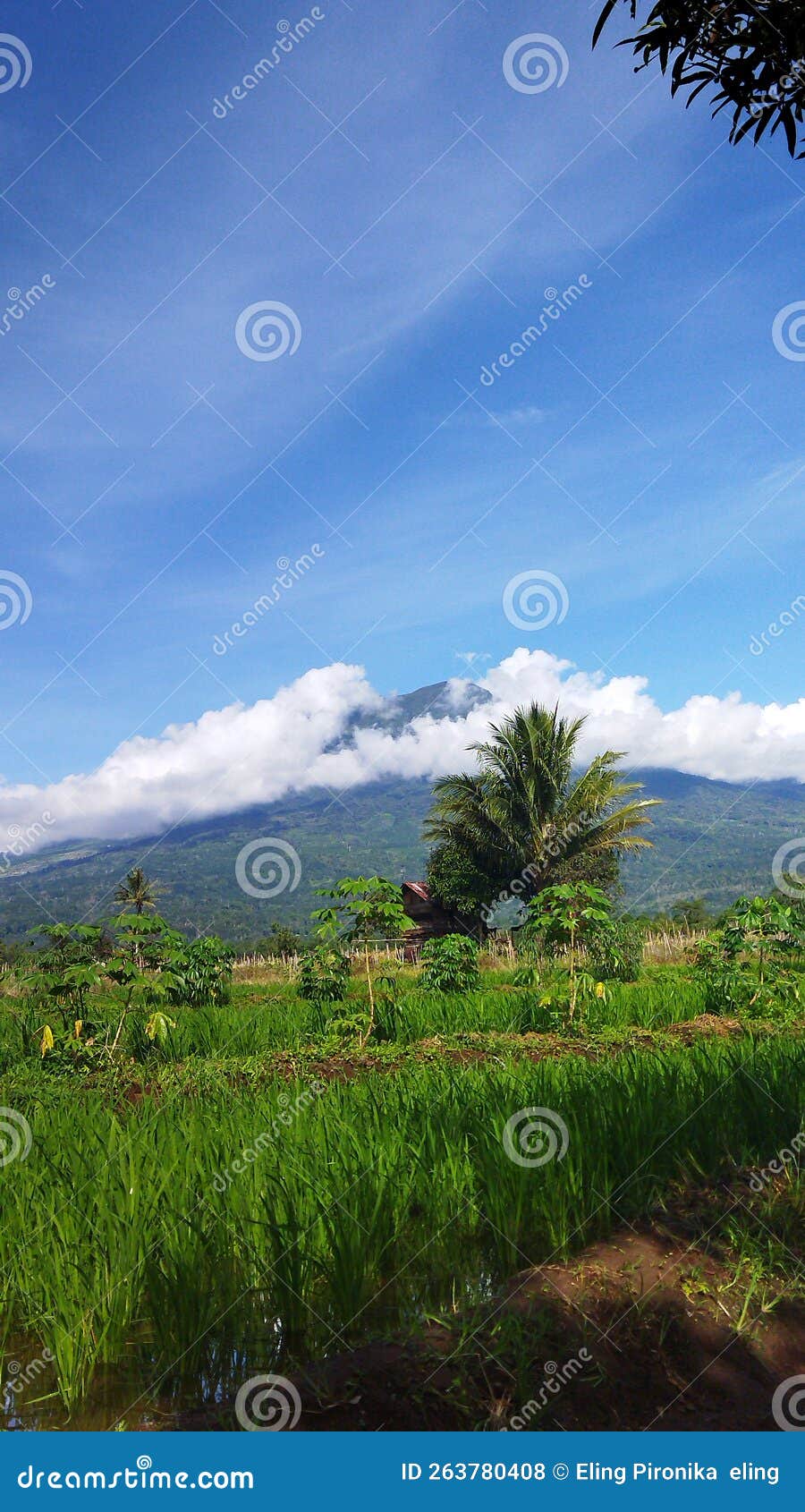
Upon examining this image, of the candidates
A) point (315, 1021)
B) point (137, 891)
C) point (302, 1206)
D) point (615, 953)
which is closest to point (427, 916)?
point (137, 891)

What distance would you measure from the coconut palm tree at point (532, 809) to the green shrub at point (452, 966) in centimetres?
1593

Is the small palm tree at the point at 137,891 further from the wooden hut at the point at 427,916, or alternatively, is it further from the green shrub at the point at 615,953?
the green shrub at the point at 615,953

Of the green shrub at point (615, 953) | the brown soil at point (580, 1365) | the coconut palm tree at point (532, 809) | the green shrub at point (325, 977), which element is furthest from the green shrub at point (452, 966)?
the coconut palm tree at point (532, 809)

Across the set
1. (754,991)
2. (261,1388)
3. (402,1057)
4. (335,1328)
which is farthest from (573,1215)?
(754,991)

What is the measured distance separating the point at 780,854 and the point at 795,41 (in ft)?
42.8

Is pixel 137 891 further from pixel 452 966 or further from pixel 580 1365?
pixel 580 1365

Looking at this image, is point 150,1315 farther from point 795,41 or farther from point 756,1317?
point 795,41

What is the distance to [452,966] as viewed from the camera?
16.1 m

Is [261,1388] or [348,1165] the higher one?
[348,1165]

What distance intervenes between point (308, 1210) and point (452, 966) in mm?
12372

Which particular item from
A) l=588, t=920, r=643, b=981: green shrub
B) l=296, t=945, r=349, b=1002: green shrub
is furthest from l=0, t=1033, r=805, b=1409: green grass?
l=296, t=945, r=349, b=1002: green shrub

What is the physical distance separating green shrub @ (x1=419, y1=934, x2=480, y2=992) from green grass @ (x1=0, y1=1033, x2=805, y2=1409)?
994 cm

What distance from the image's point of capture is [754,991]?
1267 cm

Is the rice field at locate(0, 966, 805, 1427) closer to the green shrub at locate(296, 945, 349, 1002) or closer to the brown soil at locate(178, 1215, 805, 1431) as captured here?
the brown soil at locate(178, 1215, 805, 1431)
